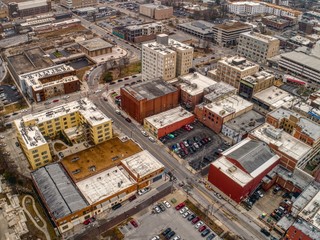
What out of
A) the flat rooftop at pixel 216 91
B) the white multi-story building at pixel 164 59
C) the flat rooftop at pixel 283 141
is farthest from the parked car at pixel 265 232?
the white multi-story building at pixel 164 59

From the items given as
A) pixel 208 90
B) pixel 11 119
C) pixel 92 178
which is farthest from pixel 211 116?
pixel 11 119

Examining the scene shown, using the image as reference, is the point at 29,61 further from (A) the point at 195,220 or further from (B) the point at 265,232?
(B) the point at 265,232

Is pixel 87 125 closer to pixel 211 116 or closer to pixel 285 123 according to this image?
pixel 211 116

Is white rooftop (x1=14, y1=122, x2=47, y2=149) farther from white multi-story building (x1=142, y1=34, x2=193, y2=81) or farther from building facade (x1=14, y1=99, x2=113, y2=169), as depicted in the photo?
white multi-story building (x1=142, y1=34, x2=193, y2=81)

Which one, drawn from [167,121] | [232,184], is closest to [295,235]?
[232,184]

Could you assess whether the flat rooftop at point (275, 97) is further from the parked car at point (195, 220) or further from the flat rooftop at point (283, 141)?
the parked car at point (195, 220)

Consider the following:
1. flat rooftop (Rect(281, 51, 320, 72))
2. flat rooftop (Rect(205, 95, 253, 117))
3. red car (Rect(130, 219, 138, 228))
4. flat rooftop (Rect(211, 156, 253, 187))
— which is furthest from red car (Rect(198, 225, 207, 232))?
flat rooftop (Rect(281, 51, 320, 72))

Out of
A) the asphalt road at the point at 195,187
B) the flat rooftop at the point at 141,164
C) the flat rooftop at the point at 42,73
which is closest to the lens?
the asphalt road at the point at 195,187
